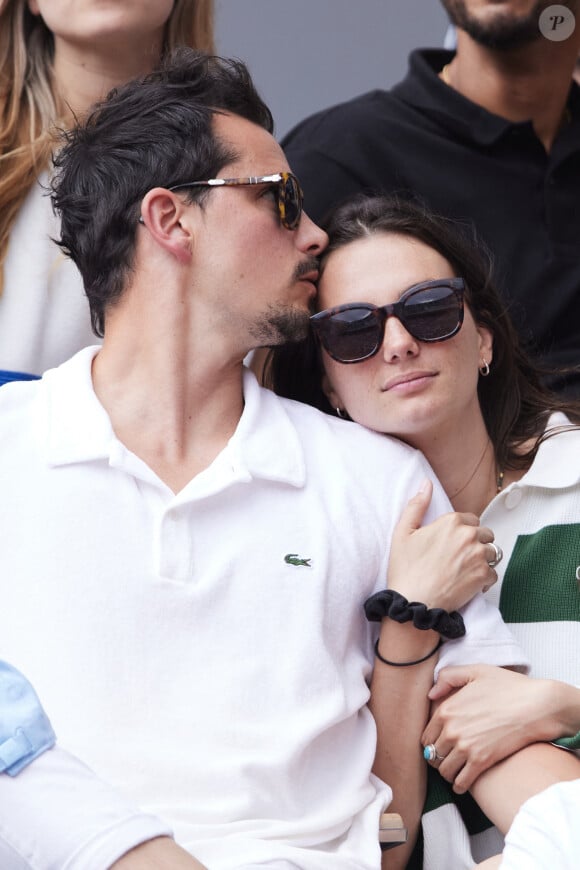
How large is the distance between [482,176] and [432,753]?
5.38 feet

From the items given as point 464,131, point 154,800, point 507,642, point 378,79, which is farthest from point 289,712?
point 378,79

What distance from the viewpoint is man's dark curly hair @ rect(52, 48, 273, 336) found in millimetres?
2408

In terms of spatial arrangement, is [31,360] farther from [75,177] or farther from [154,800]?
[154,800]

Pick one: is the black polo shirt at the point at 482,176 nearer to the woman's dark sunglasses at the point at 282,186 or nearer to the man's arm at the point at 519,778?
the woman's dark sunglasses at the point at 282,186

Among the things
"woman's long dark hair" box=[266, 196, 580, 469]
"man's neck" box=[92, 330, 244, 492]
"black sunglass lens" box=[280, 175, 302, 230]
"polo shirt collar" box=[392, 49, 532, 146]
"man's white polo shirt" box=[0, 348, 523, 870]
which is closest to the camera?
"man's white polo shirt" box=[0, 348, 523, 870]

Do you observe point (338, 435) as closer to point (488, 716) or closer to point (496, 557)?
point (496, 557)

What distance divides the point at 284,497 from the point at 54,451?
38cm

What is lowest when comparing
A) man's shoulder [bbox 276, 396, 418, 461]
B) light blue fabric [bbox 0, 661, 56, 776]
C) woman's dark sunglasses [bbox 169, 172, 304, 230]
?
light blue fabric [bbox 0, 661, 56, 776]

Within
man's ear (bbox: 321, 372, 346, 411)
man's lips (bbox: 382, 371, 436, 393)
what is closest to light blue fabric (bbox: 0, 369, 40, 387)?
man's ear (bbox: 321, 372, 346, 411)

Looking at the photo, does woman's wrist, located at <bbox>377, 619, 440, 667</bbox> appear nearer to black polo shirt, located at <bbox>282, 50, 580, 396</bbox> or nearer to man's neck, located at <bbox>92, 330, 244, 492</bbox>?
man's neck, located at <bbox>92, 330, 244, 492</bbox>

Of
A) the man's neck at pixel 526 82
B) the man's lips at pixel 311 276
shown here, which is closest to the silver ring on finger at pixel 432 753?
the man's lips at pixel 311 276

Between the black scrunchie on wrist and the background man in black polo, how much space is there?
1.07 metres

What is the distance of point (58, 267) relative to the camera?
2.96m

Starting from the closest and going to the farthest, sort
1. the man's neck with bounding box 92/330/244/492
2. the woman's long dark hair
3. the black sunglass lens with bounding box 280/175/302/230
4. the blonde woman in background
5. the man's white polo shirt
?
the man's white polo shirt, the man's neck with bounding box 92/330/244/492, the black sunglass lens with bounding box 280/175/302/230, the woman's long dark hair, the blonde woman in background
